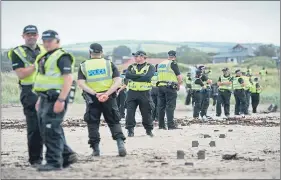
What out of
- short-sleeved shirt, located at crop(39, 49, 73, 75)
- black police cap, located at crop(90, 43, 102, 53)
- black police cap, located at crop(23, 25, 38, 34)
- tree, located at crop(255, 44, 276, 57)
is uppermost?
black police cap, located at crop(23, 25, 38, 34)

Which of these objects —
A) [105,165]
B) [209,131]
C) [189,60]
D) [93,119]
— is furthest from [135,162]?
[189,60]

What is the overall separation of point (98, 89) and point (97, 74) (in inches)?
10.6

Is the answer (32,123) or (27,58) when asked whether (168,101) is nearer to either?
(32,123)

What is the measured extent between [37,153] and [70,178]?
1795 mm

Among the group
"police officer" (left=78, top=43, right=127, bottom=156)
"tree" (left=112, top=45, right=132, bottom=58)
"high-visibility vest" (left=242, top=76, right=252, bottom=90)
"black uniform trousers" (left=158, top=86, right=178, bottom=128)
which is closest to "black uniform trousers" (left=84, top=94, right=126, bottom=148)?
"police officer" (left=78, top=43, right=127, bottom=156)

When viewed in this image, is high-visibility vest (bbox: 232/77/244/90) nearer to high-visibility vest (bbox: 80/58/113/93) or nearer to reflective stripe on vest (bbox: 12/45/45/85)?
high-visibility vest (bbox: 80/58/113/93)

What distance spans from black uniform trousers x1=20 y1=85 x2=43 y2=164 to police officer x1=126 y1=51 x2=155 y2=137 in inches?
211

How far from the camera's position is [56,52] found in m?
9.84

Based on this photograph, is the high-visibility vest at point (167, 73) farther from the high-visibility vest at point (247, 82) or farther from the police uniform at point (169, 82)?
the high-visibility vest at point (247, 82)

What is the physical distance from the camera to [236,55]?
14850cm

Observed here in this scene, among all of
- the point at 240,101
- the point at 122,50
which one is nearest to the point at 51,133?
the point at 240,101

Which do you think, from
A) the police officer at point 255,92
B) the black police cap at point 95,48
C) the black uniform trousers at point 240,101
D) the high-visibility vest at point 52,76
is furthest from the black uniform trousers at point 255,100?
the high-visibility vest at point 52,76

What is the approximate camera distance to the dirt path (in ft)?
30.4

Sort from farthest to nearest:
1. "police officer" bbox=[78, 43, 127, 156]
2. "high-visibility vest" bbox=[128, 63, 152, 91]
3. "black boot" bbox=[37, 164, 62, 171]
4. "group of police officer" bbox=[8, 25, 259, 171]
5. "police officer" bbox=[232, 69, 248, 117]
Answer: "police officer" bbox=[232, 69, 248, 117] → "high-visibility vest" bbox=[128, 63, 152, 91] → "police officer" bbox=[78, 43, 127, 156] → "group of police officer" bbox=[8, 25, 259, 171] → "black boot" bbox=[37, 164, 62, 171]
